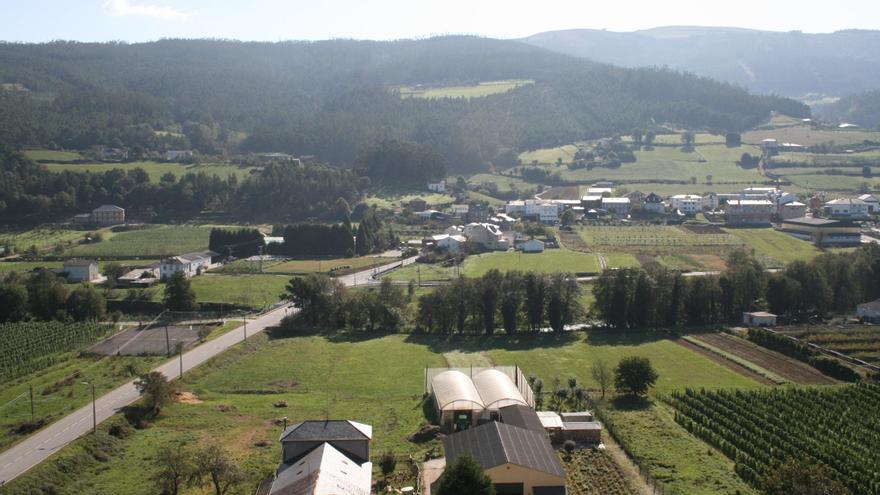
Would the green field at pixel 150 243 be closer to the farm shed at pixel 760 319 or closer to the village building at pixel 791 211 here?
the farm shed at pixel 760 319

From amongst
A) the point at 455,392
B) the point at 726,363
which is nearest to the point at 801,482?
Answer: the point at 455,392

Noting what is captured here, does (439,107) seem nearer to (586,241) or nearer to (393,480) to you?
(586,241)

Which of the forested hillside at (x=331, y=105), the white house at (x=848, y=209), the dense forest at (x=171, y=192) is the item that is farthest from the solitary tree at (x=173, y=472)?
the forested hillside at (x=331, y=105)

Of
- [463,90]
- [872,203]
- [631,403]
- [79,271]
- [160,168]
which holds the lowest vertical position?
[631,403]

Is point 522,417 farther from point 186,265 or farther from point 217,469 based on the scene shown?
point 186,265

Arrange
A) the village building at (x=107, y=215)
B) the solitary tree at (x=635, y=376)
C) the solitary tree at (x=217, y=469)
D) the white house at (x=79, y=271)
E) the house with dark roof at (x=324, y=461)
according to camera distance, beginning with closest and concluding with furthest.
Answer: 1. the house with dark roof at (x=324, y=461)
2. the solitary tree at (x=217, y=469)
3. the solitary tree at (x=635, y=376)
4. the white house at (x=79, y=271)
5. the village building at (x=107, y=215)

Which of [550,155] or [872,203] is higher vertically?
[550,155]
